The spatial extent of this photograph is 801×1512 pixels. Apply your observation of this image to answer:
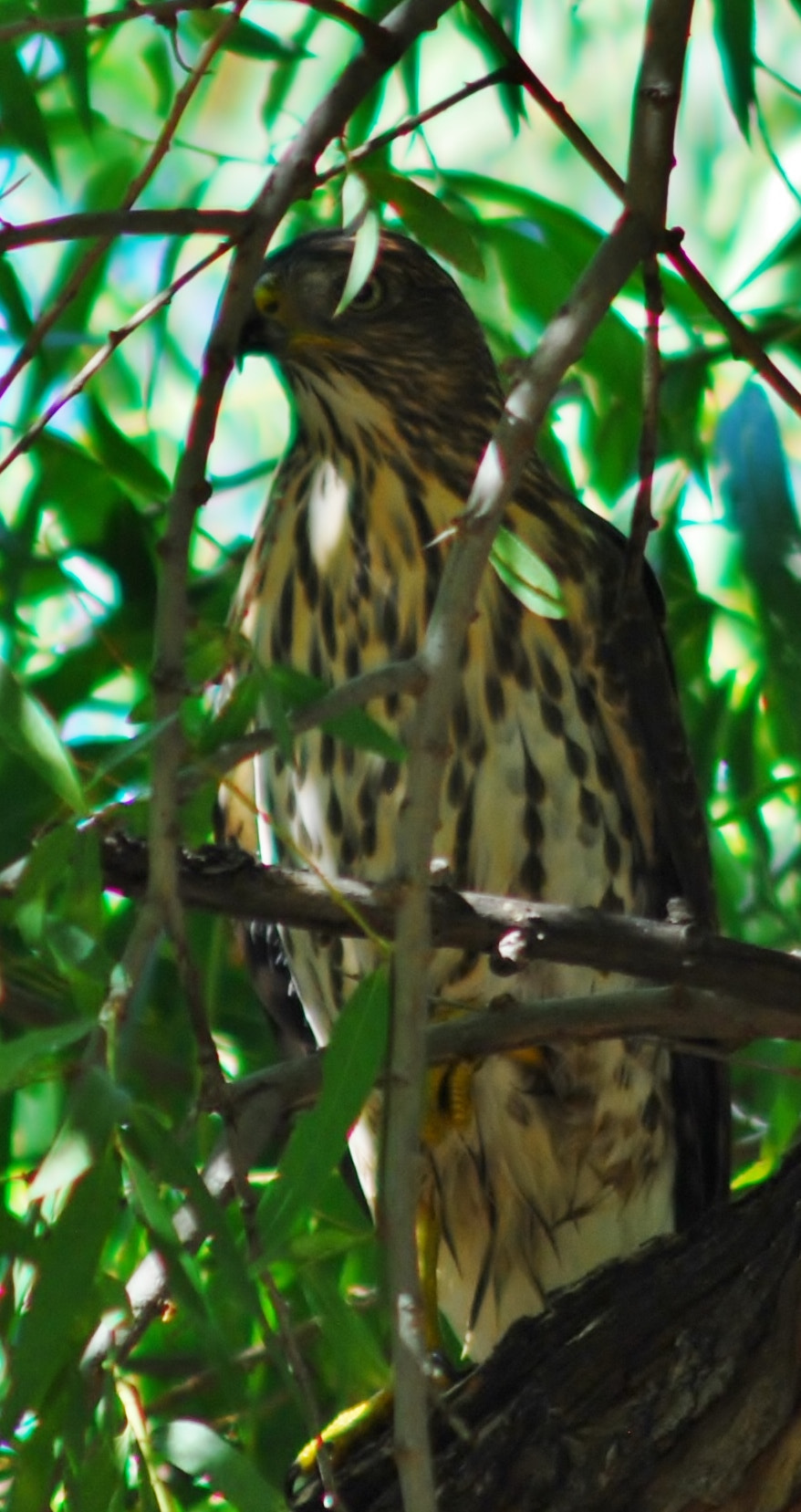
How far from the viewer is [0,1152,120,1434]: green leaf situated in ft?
3.78

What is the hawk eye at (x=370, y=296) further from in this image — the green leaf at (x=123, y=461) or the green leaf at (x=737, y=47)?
the green leaf at (x=737, y=47)

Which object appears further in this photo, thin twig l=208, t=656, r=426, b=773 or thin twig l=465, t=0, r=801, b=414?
thin twig l=465, t=0, r=801, b=414

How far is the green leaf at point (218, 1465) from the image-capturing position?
1314 millimetres

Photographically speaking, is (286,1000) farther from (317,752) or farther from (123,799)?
(123,799)

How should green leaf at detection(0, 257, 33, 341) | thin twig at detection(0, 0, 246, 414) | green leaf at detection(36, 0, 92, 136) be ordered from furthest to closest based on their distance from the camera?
1. green leaf at detection(0, 257, 33, 341)
2. green leaf at detection(36, 0, 92, 136)
3. thin twig at detection(0, 0, 246, 414)

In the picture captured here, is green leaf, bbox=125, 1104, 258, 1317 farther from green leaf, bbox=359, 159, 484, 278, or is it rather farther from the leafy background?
green leaf, bbox=359, 159, 484, 278

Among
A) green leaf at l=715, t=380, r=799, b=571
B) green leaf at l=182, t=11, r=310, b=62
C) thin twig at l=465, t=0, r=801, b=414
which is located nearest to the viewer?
thin twig at l=465, t=0, r=801, b=414

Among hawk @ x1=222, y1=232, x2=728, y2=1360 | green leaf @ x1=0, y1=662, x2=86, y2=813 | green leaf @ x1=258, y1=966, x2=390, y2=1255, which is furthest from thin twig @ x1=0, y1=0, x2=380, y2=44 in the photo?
hawk @ x1=222, y1=232, x2=728, y2=1360

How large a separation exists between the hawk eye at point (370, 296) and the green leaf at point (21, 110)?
34.0 inches

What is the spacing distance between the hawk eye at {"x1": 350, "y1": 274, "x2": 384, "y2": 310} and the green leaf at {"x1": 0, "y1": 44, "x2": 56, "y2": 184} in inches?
34.0

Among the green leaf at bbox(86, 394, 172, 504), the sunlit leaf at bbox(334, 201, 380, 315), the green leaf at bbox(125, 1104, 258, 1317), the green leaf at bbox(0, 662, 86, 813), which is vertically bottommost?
the green leaf at bbox(125, 1104, 258, 1317)

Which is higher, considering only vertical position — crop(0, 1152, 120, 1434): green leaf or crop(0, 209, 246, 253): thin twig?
crop(0, 209, 246, 253): thin twig

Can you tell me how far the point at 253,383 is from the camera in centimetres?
492

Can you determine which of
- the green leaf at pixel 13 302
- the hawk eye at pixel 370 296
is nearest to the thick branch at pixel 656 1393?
the green leaf at pixel 13 302
